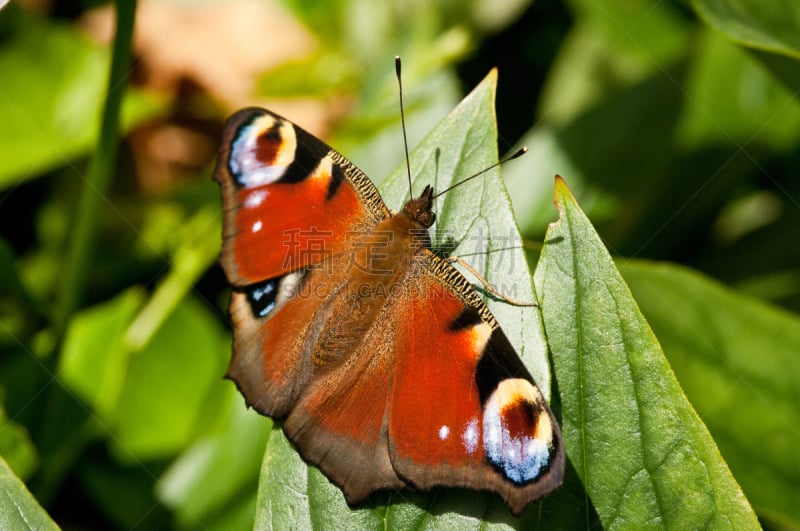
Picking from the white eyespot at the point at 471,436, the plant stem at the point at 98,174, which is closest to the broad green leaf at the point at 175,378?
the plant stem at the point at 98,174

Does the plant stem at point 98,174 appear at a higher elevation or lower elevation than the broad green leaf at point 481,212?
lower

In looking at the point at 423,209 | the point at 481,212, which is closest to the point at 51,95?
the point at 423,209

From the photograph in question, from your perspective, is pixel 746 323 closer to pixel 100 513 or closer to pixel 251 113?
pixel 251 113

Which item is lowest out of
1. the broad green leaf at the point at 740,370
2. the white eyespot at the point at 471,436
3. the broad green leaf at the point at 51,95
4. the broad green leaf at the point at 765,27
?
the broad green leaf at the point at 51,95

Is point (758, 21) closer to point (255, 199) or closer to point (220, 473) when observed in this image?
point (255, 199)

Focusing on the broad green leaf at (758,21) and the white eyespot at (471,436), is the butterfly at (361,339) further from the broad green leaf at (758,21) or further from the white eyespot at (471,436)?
the broad green leaf at (758,21)

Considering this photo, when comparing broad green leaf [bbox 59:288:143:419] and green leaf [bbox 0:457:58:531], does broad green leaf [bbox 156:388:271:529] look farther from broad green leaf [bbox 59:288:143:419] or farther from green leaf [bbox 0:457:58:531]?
green leaf [bbox 0:457:58:531]

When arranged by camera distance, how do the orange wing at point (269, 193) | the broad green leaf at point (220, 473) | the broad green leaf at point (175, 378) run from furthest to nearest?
the broad green leaf at point (175, 378) → the broad green leaf at point (220, 473) → the orange wing at point (269, 193)
